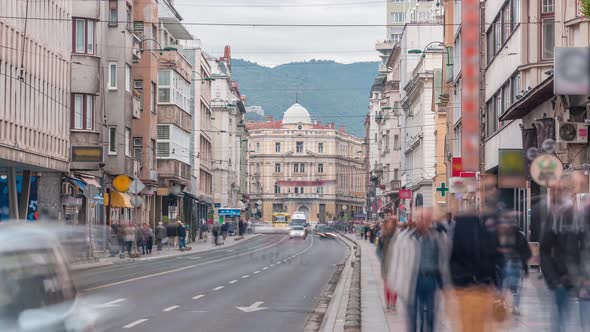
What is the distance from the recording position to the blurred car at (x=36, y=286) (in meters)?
7.61

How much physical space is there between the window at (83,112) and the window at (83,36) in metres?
2.11

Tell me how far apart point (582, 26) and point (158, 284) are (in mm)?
12935

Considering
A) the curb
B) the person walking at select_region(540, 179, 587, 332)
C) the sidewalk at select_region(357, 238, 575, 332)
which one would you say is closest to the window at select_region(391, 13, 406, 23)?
the curb

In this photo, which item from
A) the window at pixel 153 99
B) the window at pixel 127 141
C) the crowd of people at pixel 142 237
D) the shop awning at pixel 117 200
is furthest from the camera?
the window at pixel 153 99

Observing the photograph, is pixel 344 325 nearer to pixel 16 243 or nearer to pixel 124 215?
pixel 16 243

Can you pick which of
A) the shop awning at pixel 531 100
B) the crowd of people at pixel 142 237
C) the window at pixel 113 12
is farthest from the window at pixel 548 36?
the window at pixel 113 12

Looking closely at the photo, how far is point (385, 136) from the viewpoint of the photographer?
12850 cm

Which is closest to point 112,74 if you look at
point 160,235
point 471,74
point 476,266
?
point 160,235

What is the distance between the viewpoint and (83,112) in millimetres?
55531

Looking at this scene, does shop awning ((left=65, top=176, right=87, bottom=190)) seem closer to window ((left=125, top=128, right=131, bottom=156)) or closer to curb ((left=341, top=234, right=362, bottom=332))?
window ((left=125, top=128, right=131, bottom=156))

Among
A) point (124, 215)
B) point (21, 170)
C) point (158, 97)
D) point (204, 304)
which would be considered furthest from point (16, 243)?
point (158, 97)

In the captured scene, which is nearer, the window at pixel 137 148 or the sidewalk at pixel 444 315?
the sidewalk at pixel 444 315

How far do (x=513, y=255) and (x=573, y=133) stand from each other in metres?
10.8

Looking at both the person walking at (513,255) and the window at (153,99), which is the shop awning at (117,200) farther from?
the person walking at (513,255)
